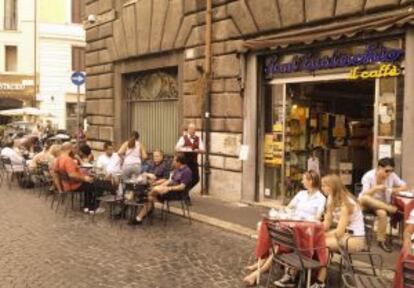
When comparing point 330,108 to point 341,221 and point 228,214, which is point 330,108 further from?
point 341,221

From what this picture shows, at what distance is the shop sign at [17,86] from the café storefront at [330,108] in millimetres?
31696

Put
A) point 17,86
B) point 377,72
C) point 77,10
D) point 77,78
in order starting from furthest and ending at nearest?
point 77,10 < point 17,86 < point 77,78 < point 377,72

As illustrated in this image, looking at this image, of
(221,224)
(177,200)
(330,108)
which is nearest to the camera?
(221,224)

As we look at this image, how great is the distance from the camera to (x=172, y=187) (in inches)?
430

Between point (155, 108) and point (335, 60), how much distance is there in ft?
24.1

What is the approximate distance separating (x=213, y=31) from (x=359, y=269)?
309 inches

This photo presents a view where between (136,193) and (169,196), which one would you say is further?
(136,193)

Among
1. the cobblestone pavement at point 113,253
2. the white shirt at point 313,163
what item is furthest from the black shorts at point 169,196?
the white shirt at point 313,163

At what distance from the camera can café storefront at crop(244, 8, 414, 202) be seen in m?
10.0

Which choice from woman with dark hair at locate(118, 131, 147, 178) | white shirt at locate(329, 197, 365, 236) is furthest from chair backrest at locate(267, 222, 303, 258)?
woman with dark hair at locate(118, 131, 147, 178)

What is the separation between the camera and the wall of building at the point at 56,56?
42406 mm

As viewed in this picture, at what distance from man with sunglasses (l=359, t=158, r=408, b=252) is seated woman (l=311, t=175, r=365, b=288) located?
6.53 ft

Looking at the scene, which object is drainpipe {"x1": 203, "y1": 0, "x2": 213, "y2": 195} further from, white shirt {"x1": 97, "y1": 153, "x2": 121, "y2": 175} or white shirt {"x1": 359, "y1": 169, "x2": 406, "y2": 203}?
white shirt {"x1": 359, "y1": 169, "x2": 406, "y2": 203}

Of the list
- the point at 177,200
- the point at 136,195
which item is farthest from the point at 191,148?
the point at 136,195
